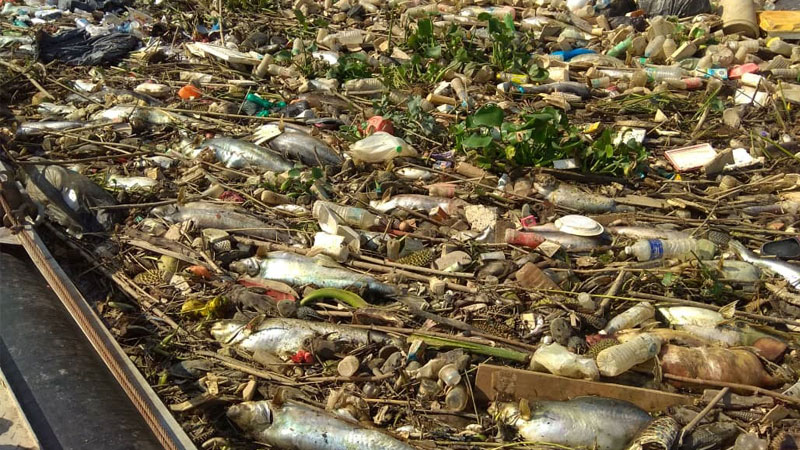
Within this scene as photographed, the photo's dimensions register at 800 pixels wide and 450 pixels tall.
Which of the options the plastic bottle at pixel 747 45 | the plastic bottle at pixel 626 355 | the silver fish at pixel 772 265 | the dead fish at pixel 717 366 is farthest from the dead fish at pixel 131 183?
the plastic bottle at pixel 747 45

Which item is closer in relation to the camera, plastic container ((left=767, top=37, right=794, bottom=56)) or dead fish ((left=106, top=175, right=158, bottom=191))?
dead fish ((left=106, top=175, right=158, bottom=191))

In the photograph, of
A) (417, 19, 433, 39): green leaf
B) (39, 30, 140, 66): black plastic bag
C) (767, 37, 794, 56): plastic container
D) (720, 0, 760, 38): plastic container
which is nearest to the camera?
(417, 19, 433, 39): green leaf

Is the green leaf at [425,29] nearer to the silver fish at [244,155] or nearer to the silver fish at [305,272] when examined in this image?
the silver fish at [244,155]

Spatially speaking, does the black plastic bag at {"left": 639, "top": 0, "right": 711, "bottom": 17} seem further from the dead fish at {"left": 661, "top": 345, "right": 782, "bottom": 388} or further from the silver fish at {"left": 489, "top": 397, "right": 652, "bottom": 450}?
the silver fish at {"left": 489, "top": 397, "right": 652, "bottom": 450}

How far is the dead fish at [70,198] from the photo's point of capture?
13.2 ft

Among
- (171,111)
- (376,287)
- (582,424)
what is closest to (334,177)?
(376,287)

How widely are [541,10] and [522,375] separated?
5438 millimetres

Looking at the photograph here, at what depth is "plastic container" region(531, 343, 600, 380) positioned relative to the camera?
2.88 meters

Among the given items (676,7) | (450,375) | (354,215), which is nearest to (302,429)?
(450,375)

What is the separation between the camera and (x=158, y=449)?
2338 mm

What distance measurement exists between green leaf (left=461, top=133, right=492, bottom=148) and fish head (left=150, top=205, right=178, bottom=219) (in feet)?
6.35

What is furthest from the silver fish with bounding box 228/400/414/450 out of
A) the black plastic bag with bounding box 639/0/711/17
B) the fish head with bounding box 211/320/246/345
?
the black plastic bag with bounding box 639/0/711/17

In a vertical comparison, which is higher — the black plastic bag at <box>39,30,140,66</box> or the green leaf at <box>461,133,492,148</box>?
the black plastic bag at <box>39,30,140,66</box>

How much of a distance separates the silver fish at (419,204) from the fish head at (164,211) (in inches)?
49.6
